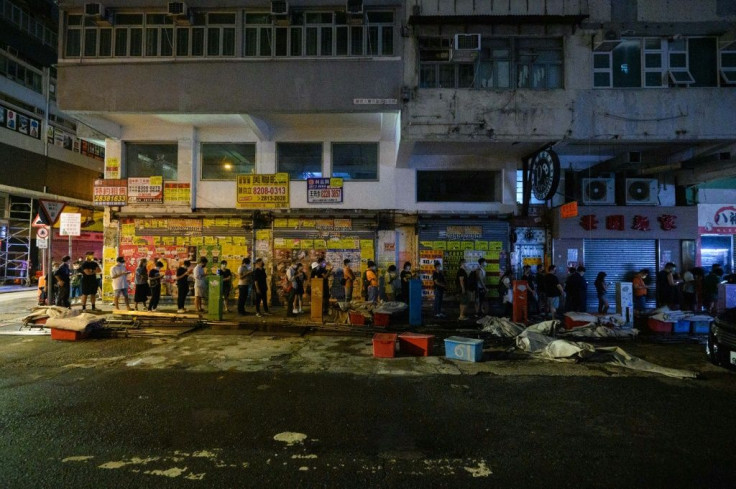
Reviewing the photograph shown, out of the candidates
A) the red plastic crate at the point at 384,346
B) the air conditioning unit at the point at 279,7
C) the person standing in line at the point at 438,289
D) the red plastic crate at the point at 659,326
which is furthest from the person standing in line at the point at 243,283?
the red plastic crate at the point at 659,326

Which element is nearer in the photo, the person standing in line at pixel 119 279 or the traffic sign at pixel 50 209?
the traffic sign at pixel 50 209

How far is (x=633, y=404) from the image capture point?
5.32 meters

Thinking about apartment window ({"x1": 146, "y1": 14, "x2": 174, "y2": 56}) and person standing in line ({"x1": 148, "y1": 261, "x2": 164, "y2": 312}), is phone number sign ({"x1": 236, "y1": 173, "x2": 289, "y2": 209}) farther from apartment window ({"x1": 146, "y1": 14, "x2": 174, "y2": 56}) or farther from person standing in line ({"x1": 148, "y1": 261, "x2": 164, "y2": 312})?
apartment window ({"x1": 146, "y1": 14, "x2": 174, "y2": 56})

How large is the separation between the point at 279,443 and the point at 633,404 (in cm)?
481

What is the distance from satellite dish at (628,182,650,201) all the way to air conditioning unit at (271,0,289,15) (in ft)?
45.2

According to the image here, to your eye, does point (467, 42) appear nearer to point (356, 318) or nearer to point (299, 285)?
point (356, 318)

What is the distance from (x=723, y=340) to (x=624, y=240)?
818cm

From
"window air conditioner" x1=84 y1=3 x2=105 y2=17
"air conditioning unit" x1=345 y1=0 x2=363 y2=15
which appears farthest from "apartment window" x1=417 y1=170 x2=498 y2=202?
"window air conditioner" x1=84 y1=3 x2=105 y2=17

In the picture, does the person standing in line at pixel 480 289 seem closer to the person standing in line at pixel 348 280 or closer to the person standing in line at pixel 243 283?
the person standing in line at pixel 348 280

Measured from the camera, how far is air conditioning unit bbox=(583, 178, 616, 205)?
14.3 metres

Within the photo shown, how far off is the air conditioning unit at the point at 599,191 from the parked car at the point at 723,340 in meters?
8.08

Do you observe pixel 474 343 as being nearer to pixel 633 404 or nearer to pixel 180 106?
pixel 633 404

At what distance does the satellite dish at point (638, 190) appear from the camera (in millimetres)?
14297

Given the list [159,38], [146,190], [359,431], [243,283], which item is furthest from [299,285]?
[159,38]
